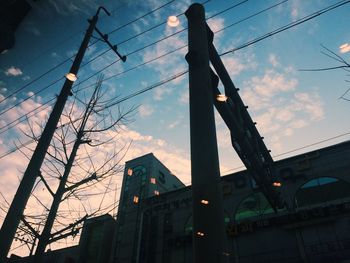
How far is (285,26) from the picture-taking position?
743 cm

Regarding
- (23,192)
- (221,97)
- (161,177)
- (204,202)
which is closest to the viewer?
(204,202)

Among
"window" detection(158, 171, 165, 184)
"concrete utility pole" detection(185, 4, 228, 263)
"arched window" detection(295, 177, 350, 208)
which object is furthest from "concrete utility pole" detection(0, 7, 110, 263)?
"window" detection(158, 171, 165, 184)

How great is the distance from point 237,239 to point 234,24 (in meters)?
16.0

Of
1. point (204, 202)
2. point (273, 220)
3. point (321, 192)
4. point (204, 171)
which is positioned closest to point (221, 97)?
point (204, 171)

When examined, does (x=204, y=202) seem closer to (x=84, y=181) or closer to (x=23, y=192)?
(x=23, y=192)

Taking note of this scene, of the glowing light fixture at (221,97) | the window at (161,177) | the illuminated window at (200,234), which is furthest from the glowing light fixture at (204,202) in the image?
the window at (161,177)

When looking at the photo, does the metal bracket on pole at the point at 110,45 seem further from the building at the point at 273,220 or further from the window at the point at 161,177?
the window at the point at 161,177

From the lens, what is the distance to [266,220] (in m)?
19.3

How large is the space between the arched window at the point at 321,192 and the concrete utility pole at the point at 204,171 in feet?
55.0

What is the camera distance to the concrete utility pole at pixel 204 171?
11.8 feet

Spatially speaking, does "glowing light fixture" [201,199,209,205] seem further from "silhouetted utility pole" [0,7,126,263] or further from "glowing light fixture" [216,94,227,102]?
"glowing light fixture" [216,94,227,102]

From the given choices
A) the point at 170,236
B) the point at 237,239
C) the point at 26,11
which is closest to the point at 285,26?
the point at 26,11

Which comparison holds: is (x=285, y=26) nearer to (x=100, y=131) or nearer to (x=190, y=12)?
(x=190, y=12)

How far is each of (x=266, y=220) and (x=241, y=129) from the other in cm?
1235
